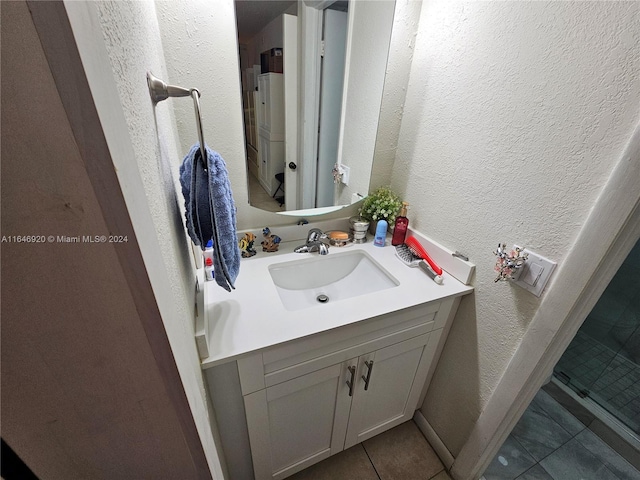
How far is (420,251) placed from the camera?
3.61ft

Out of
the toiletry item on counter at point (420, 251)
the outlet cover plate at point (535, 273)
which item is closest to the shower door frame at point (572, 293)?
the outlet cover plate at point (535, 273)

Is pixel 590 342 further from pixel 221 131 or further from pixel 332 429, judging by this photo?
pixel 221 131

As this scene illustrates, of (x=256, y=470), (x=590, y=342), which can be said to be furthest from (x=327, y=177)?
(x=590, y=342)

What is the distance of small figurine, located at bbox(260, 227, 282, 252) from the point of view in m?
1.10

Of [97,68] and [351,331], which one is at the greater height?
[97,68]

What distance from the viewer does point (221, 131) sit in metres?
0.93

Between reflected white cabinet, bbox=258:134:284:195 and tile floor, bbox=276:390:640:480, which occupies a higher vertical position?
reflected white cabinet, bbox=258:134:284:195

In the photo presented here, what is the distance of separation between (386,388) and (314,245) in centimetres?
65

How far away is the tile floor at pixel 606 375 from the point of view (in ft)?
4.51

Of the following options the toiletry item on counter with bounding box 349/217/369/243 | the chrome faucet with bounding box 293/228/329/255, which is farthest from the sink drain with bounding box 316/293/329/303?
the toiletry item on counter with bounding box 349/217/369/243

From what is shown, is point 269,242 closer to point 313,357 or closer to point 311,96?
point 313,357

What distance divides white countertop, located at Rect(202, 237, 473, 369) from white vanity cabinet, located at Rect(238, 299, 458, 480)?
0.03m

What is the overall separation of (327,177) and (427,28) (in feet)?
2.16

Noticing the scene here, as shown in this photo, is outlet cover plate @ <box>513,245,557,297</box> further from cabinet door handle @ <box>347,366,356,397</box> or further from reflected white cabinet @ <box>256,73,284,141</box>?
reflected white cabinet @ <box>256,73,284,141</box>
